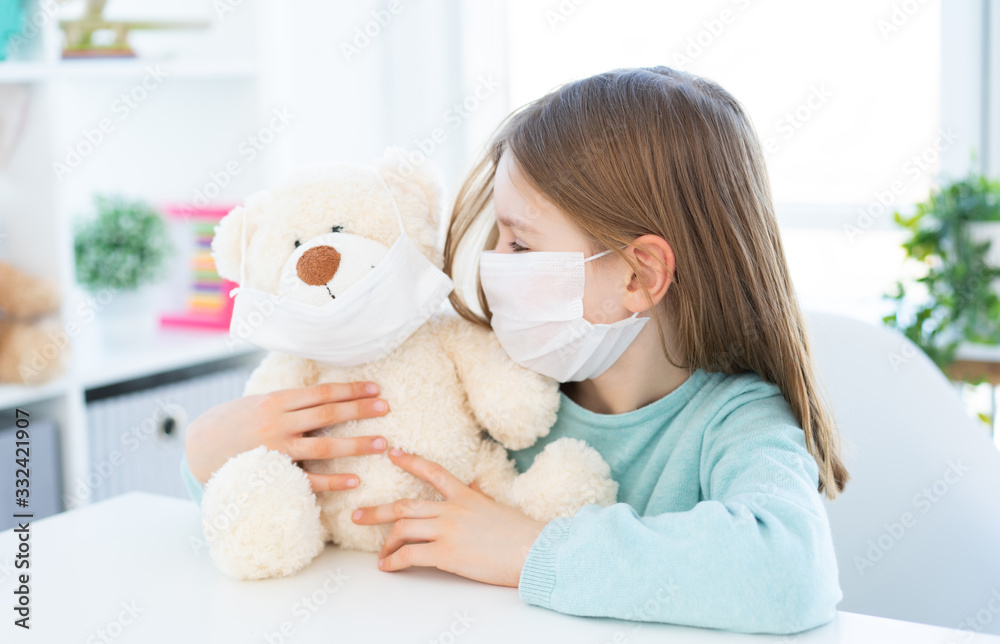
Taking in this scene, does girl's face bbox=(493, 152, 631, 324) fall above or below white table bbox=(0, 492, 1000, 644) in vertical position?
above

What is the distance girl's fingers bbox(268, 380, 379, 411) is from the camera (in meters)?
0.87

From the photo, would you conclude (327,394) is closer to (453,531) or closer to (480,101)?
(453,531)

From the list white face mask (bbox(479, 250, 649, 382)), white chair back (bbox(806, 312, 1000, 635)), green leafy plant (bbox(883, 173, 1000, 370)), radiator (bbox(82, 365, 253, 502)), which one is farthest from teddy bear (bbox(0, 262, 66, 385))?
green leafy plant (bbox(883, 173, 1000, 370))

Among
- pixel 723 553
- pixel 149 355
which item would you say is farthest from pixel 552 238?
pixel 149 355

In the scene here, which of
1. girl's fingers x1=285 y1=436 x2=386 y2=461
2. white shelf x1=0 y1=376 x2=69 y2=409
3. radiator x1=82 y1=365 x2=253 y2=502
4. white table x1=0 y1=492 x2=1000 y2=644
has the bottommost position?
radiator x1=82 y1=365 x2=253 y2=502

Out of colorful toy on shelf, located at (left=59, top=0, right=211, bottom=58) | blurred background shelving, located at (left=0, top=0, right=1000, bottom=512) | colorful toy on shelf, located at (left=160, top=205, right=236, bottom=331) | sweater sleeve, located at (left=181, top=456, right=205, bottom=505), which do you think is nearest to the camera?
sweater sleeve, located at (left=181, top=456, right=205, bottom=505)

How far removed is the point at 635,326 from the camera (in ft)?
3.05

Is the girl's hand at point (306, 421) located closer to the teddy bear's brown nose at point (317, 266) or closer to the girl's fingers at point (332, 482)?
the girl's fingers at point (332, 482)

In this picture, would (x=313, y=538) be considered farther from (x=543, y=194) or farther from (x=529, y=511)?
(x=543, y=194)

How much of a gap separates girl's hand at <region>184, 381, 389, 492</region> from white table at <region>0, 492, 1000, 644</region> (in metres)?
0.10

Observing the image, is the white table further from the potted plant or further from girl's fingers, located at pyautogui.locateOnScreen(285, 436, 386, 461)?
the potted plant

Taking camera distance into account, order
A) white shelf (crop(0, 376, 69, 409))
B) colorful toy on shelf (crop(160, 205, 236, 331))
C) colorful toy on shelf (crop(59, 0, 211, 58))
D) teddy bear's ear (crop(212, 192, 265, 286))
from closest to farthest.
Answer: teddy bear's ear (crop(212, 192, 265, 286)) < white shelf (crop(0, 376, 69, 409)) < colorful toy on shelf (crop(59, 0, 211, 58)) < colorful toy on shelf (crop(160, 205, 236, 331))

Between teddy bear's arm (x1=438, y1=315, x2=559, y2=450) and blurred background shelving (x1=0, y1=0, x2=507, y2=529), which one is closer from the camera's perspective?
teddy bear's arm (x1=438, y1=315, x2=559, y2=450)

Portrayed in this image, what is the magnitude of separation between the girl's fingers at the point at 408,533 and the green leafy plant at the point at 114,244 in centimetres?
125
